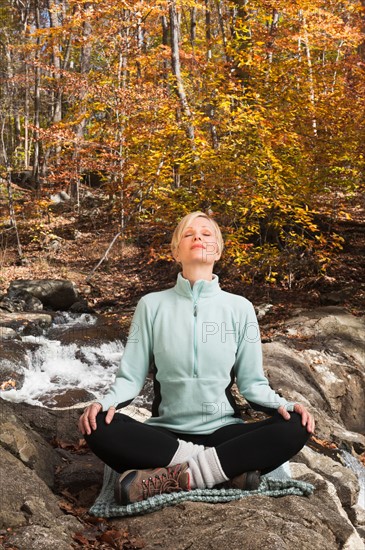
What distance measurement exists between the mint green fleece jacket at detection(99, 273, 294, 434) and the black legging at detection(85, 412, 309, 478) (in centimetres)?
11

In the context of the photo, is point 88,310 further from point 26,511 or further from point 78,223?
point 26,511

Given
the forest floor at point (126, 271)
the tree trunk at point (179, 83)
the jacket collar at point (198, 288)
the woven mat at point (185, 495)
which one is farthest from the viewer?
the forest floor at point (126, 271)

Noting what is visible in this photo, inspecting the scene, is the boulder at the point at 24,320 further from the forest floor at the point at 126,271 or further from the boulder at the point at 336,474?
the boulder at the point at 336,474

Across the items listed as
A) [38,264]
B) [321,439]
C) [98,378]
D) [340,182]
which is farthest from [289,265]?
[38,264]

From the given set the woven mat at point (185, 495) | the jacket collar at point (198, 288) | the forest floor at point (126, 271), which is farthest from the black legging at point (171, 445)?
the forest floor at point (126, 271)

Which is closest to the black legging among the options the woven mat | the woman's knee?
the woman's knee

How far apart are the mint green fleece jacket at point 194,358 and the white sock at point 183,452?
102 mm

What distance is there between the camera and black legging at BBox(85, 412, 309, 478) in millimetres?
2604

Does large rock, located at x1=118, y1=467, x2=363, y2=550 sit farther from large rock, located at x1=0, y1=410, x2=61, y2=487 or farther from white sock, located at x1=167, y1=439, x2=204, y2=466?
large rock, located at x1=0, y1=410, x2=61, y2=487

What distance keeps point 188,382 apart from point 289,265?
7.16 metres

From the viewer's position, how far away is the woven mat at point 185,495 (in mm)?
2496

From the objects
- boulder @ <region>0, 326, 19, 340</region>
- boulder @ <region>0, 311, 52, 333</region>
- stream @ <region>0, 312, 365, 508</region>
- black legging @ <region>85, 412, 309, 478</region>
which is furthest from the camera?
boulder @ <region>0, 311, 52, 333</region>

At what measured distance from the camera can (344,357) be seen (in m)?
6.86

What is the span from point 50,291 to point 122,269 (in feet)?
8.24
